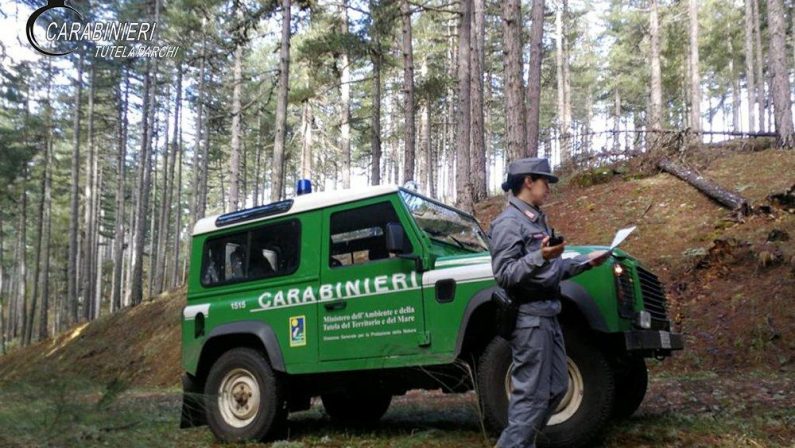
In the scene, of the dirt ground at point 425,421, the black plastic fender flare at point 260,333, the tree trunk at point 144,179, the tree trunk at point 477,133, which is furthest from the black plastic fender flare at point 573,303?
the tree trunk at point 144,179

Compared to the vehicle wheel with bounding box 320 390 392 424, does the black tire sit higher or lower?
higher

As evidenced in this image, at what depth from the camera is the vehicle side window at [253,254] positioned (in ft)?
19.6

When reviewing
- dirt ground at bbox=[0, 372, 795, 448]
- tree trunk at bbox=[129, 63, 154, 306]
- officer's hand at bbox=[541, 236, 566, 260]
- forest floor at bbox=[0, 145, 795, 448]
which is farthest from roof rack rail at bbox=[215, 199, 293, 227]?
tree trunk at bbox=[129, 63, 154, 306]

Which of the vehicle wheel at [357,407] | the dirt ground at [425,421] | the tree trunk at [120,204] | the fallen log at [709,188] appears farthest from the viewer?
the tree trunk at [120,204]

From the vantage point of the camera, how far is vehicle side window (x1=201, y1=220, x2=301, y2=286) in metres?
5.97

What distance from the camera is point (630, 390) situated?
17.2 feet

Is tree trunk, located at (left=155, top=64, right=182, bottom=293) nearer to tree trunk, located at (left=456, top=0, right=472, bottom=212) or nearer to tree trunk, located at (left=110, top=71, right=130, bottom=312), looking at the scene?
tree trunk, located at (left=110, top=71, right=130, bottom=312)

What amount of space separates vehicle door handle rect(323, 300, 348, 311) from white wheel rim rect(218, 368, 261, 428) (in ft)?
3.71

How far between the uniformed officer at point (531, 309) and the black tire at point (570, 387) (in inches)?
23.7


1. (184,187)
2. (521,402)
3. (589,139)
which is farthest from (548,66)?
(521,402)

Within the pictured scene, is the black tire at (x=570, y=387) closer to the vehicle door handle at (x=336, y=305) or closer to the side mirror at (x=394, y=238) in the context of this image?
the side mirror at (x=394, y=238)

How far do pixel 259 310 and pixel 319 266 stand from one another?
810 millimetres

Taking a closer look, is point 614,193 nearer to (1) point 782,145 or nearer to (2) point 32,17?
(1) point 782,145

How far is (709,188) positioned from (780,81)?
18.3 ft
